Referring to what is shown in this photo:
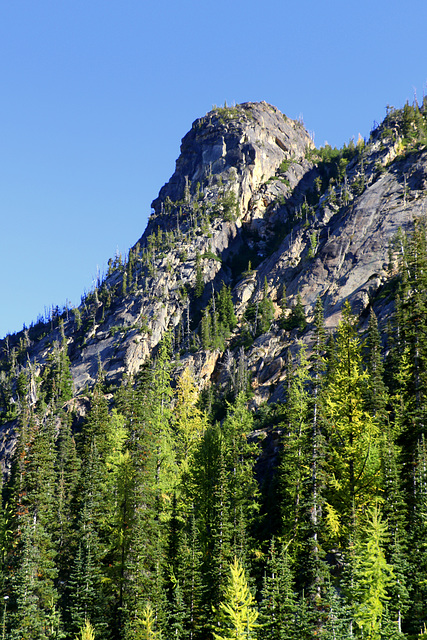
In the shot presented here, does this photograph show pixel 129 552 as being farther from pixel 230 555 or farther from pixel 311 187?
pixel 311 187

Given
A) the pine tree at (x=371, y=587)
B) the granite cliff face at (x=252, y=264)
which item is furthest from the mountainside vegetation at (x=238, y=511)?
the granite cliff face at (x=252, y=264)

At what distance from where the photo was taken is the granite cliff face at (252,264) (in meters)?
124

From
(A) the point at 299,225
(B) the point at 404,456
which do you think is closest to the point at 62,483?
(B) the point at 404,456

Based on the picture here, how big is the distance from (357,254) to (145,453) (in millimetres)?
98849

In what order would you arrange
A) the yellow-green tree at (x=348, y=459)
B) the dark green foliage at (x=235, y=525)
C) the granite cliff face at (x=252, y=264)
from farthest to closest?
the granite cliff face at (x=252, y=264), the yellow-green tree at (x=348, y=459), the dark green foliage at (x=235, y=525)

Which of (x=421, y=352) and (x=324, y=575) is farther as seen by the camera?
(x=421, y=352)

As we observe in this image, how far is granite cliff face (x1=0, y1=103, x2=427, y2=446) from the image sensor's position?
124m

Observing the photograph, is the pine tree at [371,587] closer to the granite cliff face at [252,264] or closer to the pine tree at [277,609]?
the pine tree at [277,609]

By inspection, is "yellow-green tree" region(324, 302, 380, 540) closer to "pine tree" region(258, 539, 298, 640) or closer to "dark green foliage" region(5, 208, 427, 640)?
"dark green foliage" region(5, 208, 427, 640)

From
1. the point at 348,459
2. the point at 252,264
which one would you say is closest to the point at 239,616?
the point at 348,459

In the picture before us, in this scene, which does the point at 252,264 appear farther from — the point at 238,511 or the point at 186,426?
the point at 238,511

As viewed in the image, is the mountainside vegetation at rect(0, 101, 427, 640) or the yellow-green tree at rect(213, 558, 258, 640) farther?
the mountainside vegetation at rect(0, 101, 427, 640)

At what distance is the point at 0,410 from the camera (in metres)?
156

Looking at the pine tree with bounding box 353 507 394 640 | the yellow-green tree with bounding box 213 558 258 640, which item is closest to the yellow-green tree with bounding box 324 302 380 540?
the pine tree with bounding box 353 507 394 640
